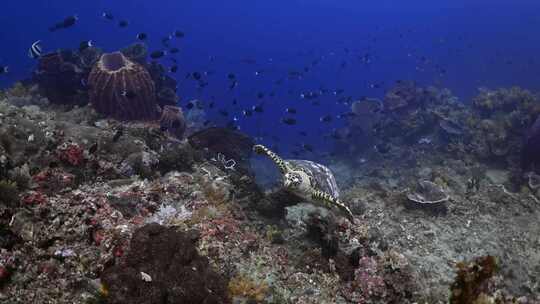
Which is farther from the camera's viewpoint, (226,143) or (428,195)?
(226,143)

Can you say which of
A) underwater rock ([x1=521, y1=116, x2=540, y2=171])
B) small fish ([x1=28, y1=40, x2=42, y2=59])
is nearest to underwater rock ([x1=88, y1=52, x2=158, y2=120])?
small fish ([x1=28, y1=40, x2=42, y2=59])

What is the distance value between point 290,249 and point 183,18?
18128 centimetres

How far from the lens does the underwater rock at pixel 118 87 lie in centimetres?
1279

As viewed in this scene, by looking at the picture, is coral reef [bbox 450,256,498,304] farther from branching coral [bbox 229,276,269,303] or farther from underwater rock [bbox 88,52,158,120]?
underwater rock [bbox 88,52,158,120]

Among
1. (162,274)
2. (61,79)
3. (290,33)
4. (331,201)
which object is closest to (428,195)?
(331,201)

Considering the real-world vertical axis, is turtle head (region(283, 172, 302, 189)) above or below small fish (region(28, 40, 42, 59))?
below

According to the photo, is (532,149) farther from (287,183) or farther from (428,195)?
(287,183)

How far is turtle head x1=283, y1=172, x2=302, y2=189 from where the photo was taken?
670 centimetres

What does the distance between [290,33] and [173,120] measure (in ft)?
528

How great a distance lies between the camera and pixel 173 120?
13828 millimetres

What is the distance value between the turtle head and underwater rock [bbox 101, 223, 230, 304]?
2.15m

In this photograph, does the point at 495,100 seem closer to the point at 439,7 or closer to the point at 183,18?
the point at 439,7

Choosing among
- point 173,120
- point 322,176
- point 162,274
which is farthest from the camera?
point 173,120

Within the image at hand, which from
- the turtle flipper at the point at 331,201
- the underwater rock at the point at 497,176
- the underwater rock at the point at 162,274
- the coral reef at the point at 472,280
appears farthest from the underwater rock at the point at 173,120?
the underwater rock at the point at 497,176
